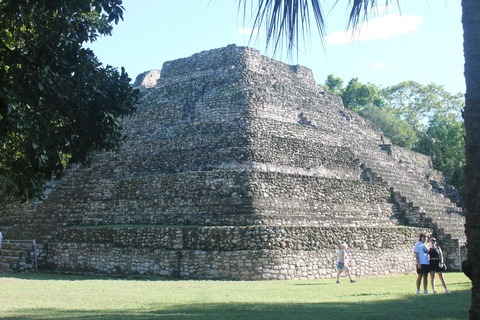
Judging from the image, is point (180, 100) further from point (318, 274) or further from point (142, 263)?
point (318, 274)

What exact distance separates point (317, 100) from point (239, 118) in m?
6.93

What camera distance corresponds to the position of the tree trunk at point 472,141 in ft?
11.9

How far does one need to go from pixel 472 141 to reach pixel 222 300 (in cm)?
648

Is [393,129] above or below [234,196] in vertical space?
above

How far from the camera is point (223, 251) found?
1355cm

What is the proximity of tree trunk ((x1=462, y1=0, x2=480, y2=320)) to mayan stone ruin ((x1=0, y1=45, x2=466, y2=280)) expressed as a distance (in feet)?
32.9

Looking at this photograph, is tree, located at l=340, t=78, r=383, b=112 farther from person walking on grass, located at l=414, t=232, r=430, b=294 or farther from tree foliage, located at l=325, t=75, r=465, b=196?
person walking on grass, located at l=414, t=232, r=430, b=294

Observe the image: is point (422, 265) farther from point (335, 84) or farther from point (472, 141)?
point (335, 84)

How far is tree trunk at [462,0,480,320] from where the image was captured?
11.9 ft

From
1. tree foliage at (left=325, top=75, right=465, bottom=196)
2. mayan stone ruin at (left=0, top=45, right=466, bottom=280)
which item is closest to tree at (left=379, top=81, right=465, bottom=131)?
tree foliage at (left=325, top=75, right=465, bottom=196)

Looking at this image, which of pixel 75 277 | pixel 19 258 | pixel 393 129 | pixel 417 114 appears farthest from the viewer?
pixel 417 114

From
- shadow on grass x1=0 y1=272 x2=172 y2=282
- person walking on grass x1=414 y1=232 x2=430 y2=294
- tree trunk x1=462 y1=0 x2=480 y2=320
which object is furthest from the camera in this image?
shadow on grass x1=0 y1=272 x2=172 y2=282

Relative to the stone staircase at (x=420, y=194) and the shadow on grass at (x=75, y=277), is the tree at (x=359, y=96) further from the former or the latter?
the shadow on grass at (x=75, y=277)

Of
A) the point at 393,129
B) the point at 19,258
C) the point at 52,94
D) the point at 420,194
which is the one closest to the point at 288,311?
the point at 52,94
